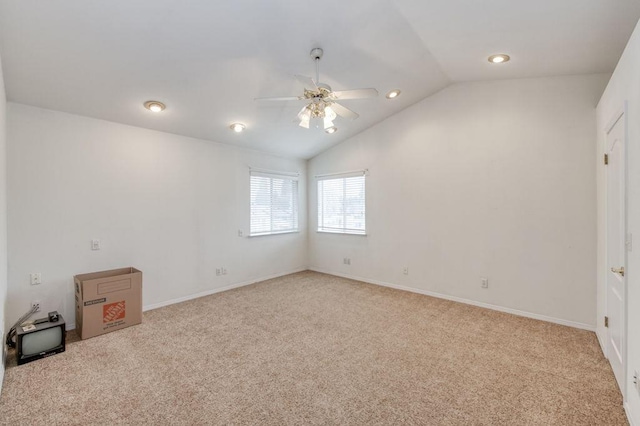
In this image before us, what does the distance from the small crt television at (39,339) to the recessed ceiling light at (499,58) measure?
16.7 feet

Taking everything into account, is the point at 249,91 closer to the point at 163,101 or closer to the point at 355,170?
the point at 163,101

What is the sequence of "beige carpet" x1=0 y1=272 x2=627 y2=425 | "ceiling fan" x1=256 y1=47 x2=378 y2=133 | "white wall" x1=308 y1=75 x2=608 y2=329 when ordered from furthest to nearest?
"white wall" x1=308 y1=75 x2=608 y2=329 → "ceiling fan" x1=256 y1=47 x2=378 y2=133 → "beige carpet" x1=0 y1=272 x2=627 y2=425

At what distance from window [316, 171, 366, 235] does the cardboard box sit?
3370mm

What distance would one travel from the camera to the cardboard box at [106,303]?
306cm

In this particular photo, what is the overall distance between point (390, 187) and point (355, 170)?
2.57 ft

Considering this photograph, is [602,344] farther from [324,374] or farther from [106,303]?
[106,303]

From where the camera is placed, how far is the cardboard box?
10.0 ft

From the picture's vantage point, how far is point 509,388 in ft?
7.26

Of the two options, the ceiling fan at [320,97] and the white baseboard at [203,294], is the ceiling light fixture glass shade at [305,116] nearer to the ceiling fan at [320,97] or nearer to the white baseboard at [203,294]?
the ceiling fan at [320,97]

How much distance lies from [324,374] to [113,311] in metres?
2.45

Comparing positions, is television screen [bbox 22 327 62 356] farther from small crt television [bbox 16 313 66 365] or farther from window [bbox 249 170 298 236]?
window [bbox 249 170 298 236]

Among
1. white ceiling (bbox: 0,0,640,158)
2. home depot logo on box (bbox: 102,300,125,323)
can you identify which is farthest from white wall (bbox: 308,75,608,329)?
home depot logo on box (bbox: 102,300,125,323)

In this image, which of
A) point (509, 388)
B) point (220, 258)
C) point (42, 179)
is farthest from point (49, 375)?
point (509, 388)

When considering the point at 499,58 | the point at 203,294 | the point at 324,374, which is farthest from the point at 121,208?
the point at 499,58
